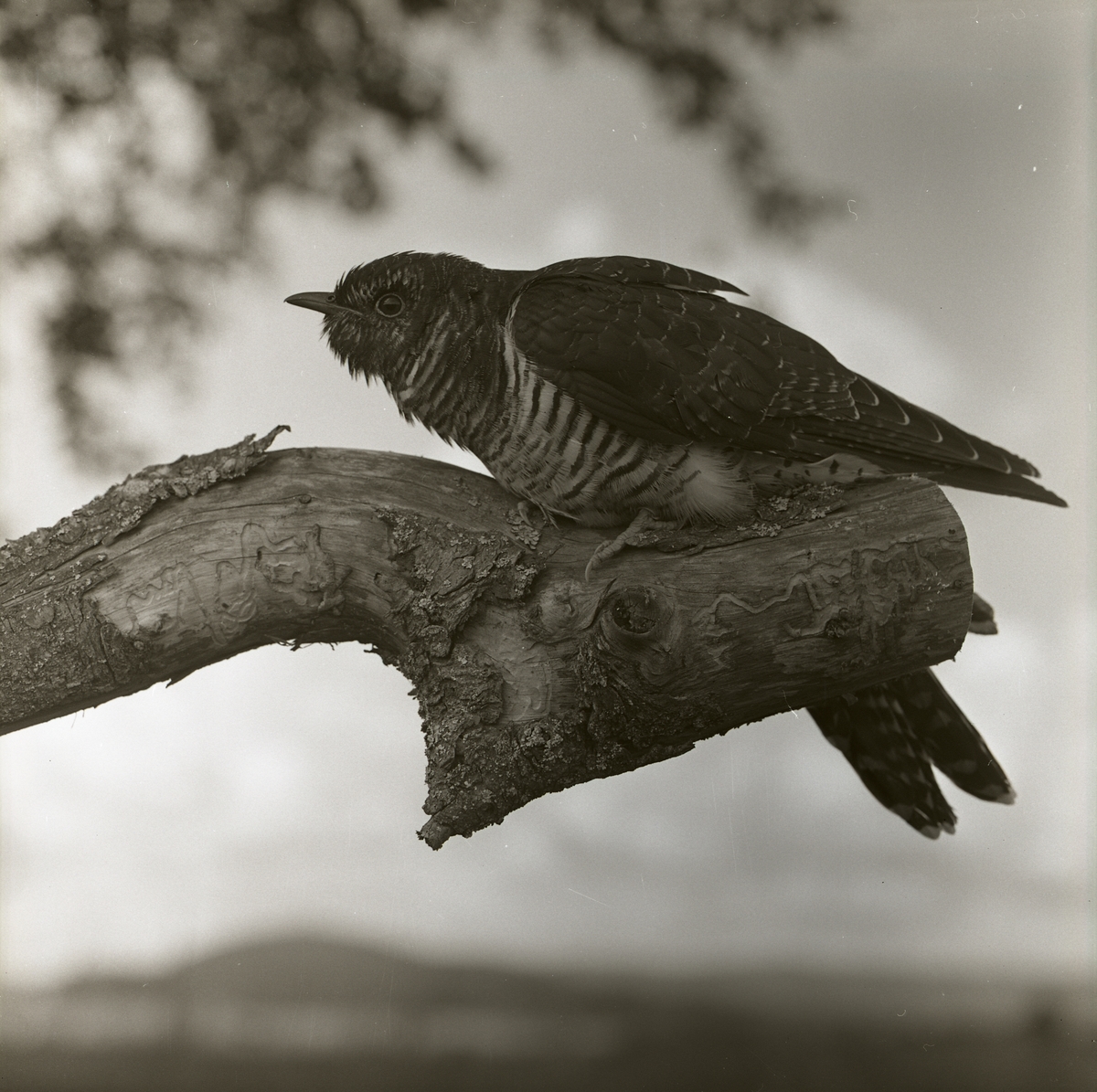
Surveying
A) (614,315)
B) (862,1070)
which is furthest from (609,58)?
(862,1070)

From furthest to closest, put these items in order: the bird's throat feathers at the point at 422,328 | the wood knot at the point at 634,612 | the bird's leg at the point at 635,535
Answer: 1. the bird's throat feathers at the point at 422,328
2. the bird's leg at the point at 635,535
3. the wood knot at the point at 634,612

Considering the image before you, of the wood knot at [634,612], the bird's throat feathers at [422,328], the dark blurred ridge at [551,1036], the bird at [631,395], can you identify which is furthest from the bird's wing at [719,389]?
the dark blurred ridge at [551,1036]

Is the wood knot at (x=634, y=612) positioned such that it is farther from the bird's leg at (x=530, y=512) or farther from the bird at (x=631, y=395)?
the bird's leg at (x=530, y=512)

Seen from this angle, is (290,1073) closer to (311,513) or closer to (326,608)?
(326,608)

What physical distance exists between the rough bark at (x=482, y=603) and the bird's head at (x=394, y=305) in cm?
20

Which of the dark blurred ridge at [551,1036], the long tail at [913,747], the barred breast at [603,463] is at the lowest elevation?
the dark blurred ridge at [551,1036]

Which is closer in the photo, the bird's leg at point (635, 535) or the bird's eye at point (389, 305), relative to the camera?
the bird's leg at point (635, 535)

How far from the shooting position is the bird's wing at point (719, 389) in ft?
5.65

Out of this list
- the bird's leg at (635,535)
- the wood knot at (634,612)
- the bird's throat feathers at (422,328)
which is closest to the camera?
the wood knot at (634,612)

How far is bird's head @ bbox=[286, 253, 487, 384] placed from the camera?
1.85 meters

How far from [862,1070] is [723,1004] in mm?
287

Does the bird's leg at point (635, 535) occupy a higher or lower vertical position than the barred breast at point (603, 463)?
lower

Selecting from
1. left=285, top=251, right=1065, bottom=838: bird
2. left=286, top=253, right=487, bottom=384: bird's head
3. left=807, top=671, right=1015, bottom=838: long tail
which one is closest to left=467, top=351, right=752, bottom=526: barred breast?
left=285, top=251, right=1065, bottom=838: bird

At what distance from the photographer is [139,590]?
1.73 meters
